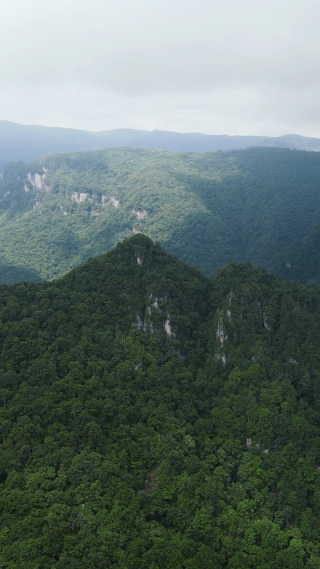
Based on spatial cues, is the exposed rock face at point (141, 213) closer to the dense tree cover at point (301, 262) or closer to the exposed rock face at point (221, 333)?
the dense tree cover at point (301, 262)

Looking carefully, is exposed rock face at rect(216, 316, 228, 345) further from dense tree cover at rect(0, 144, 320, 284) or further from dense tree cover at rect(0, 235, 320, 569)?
dense tree cover at rect(0, 144, 320, 284)

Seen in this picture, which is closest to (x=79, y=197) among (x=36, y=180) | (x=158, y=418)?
(x=36, y=180)

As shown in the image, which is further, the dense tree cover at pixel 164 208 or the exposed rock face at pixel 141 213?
the exposed rock face at pixel 141 213

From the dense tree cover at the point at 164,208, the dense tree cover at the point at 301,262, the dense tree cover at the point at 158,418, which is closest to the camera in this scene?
the dense tree cover at the point at 158,418

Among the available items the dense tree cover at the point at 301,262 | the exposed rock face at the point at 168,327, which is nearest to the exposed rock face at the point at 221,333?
the exposed rock face at the point at 168,327

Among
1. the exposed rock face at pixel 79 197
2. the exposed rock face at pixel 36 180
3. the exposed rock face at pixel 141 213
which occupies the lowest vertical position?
the exposed rock face at pixel 141 213

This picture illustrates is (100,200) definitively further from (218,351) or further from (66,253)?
(218,351)

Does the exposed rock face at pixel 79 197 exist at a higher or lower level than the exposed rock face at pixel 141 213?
higher
